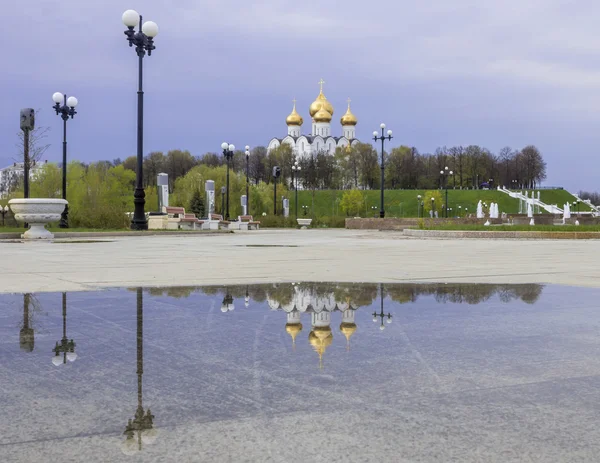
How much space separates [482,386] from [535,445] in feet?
3.18

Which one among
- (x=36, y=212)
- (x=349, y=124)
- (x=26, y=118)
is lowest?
(x=36, y=212)

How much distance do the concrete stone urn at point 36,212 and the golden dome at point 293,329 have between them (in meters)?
20.0

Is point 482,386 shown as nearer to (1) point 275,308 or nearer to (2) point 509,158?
(1) point 275,308

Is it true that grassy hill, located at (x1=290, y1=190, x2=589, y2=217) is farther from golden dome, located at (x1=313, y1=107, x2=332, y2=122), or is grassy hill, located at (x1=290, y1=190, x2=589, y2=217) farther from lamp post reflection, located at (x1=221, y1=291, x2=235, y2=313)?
lamp post reflection, located at (x1=221, y1=291, x2=235, y2=313)

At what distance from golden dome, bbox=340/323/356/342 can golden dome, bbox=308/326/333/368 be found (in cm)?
12

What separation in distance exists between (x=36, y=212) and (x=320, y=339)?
823 inches

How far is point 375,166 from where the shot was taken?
13775 centimetres

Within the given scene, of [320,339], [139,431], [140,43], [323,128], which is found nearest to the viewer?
[139,431]

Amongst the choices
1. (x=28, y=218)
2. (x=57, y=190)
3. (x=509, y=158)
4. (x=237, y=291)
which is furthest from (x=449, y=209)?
(x=237, y=291)

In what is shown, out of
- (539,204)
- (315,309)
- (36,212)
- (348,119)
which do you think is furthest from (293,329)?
(348,119)

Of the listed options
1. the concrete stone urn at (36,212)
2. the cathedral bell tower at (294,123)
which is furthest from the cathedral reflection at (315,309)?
the cathedral bell tower at (294,123)

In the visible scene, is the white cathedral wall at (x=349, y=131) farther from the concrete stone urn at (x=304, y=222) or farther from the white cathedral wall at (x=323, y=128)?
the concrete stone urn at (x=304, y=222)

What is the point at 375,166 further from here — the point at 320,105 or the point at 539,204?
the point at 539,204

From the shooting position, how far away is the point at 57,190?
6425cm
